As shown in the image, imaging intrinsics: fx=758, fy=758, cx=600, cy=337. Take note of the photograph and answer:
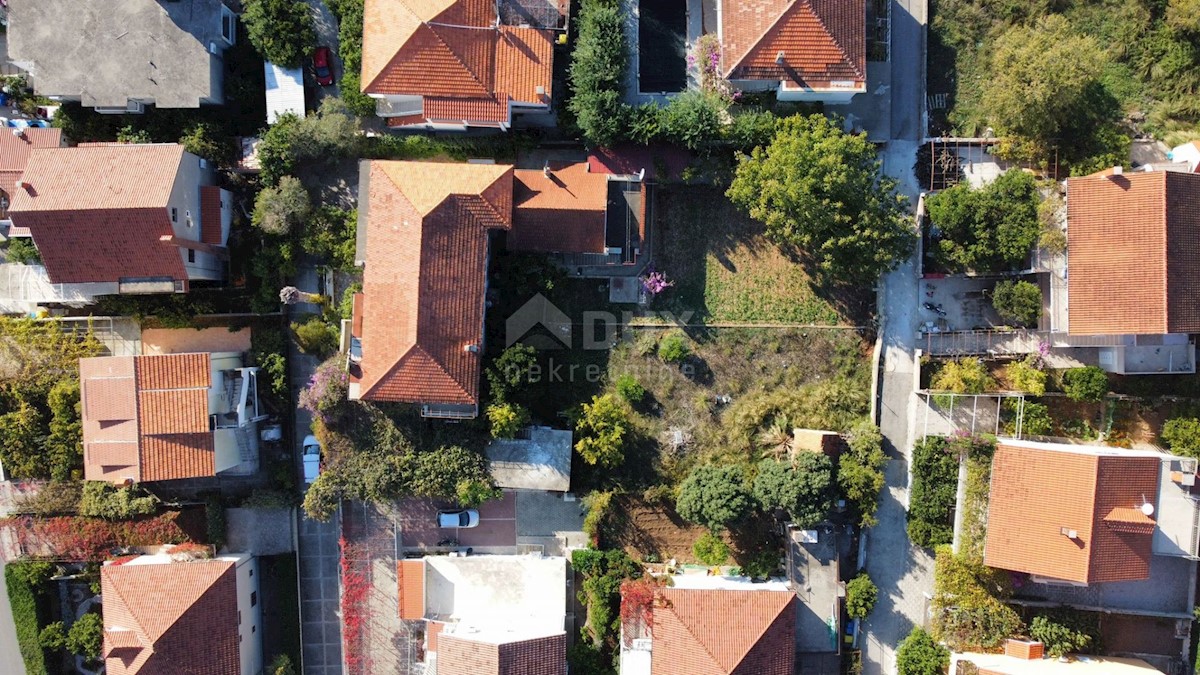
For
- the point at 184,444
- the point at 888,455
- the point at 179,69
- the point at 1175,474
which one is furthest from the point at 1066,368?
the point at 179,69

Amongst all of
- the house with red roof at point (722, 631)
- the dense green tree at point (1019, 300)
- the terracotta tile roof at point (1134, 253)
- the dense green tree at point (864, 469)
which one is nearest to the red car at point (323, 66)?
the house with red roof at point (722, 631)

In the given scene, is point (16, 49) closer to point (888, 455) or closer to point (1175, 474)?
point (888, 455)

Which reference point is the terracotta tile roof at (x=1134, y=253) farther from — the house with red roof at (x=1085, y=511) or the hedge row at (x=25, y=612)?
the hedge row at (x=25, y=612)

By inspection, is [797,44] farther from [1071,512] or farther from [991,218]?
[1071,512]

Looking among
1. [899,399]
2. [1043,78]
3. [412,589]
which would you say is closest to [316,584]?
[412,589]

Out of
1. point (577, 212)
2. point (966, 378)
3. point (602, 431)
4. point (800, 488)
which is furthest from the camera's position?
point (602, 431)

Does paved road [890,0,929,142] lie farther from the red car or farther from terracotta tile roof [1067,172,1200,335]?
the red car
